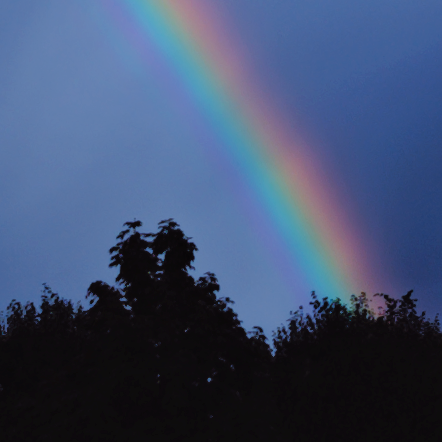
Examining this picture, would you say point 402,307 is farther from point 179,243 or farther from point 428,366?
point 179,243

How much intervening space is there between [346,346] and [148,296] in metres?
15.2

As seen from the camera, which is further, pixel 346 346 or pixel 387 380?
pixel 346 346

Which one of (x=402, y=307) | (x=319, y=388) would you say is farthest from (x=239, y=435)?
(x=402, y=307)

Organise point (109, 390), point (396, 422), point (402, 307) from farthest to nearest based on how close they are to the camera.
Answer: point (402, 307), point (396, 422), point (109, 390)

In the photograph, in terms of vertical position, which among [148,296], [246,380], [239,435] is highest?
[148,296]

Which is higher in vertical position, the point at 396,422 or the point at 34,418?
the point at 396,422

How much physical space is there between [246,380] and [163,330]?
3415 millimetres

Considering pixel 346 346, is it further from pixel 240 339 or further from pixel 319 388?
pixel 240 339

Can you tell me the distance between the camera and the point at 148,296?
23.2m

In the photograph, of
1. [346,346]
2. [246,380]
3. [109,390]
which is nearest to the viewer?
[109,390]

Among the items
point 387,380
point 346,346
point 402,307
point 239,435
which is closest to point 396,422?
point 387,380

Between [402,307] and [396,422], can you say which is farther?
[402,307]

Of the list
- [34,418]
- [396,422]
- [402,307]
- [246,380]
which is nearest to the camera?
[246,380]

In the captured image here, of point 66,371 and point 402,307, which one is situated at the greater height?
point 402,307
